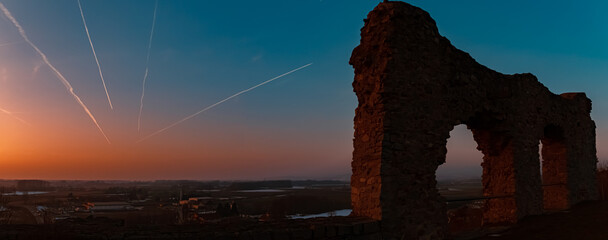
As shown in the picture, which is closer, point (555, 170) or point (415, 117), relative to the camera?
point (415, 117)

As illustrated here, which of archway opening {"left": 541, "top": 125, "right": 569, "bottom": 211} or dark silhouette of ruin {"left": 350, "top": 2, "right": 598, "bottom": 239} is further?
archway opening {"left": 541, "top": 125, "right": 569, "bottom": 211}

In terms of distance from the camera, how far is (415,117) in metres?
7.41

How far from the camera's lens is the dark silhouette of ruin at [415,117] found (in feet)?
22.9

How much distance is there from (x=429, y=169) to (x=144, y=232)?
5.25 m

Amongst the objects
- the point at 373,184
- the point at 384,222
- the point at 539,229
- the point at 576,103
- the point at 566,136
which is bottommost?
the point at 539,229

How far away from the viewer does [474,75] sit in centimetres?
902

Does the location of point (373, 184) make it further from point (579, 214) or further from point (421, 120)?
point (579, 214)

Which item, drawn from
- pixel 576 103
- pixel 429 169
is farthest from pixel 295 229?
pixel 576 103

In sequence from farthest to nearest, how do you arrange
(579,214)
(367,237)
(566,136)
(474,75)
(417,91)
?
(566,136) < (579,214) < (474,75) < (417,91) < (367,237)

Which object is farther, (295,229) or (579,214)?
(579,214)

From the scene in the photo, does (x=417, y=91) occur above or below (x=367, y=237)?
above

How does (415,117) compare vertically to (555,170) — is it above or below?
above

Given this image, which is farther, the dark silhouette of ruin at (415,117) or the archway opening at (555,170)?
the archway opening at (555,170)

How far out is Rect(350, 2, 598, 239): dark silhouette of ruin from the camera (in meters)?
6.97
